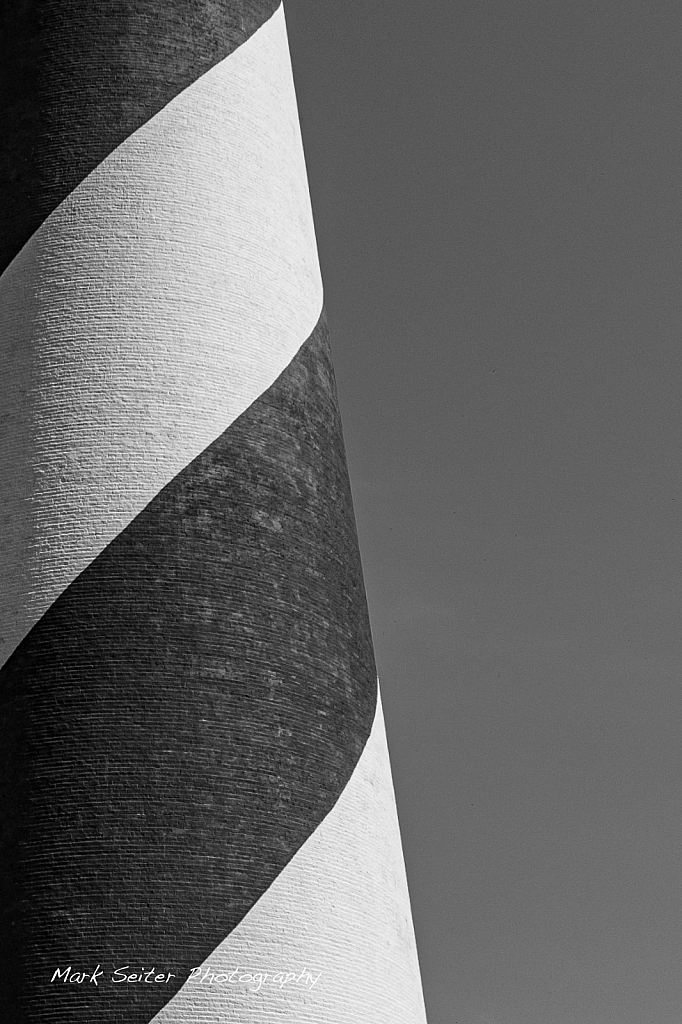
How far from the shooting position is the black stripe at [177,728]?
145 inches

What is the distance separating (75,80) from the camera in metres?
4.94

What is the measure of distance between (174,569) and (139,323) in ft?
2.89

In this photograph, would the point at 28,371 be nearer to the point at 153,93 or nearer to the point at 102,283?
the point at 102,283

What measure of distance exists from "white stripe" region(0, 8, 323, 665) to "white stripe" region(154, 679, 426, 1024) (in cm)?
108

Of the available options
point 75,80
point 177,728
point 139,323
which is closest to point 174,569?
point 177,728

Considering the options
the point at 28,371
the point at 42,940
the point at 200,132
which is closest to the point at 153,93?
the point at 200,132

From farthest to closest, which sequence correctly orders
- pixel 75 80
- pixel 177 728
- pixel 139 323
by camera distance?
pixel 75 80, pixel 139 323, pixel 177 728

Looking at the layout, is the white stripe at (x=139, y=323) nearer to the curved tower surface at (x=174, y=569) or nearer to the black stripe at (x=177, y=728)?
the curved tower surface at (x=174, y=569)

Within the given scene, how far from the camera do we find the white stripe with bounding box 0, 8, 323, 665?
4309 mm

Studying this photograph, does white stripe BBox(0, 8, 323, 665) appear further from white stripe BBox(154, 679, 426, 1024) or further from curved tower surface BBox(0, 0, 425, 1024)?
white stripe BBox(154, 679, 426, 1024)

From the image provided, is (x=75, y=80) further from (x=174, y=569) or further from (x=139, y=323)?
(x=174, y=569)

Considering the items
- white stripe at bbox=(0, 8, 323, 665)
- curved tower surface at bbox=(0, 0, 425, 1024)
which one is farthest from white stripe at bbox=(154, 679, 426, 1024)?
white stripe at bbox=(0, 8, 323, 665)

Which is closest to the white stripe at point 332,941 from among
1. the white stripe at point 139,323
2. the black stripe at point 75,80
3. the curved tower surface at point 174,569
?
the curved tower surface at point 174,569

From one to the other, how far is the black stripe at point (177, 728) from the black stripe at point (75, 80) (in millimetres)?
1078
